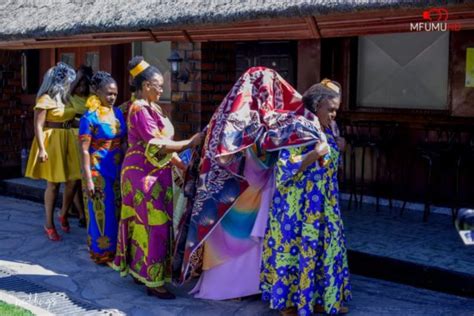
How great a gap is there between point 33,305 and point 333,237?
2.42 meters

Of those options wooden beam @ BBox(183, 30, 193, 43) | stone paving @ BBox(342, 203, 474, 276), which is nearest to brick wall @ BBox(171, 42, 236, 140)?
wooden beam @ BBox(183, 30, 193, 43)

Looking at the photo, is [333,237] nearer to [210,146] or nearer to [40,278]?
[210,146]

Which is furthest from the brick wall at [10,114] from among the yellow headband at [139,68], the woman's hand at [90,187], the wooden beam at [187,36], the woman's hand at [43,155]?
the yellow headband at [139,68]

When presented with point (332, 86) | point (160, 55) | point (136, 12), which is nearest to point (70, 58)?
point (160, 55)

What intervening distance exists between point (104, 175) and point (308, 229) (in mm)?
2348

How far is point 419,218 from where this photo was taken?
Result: 802 cm

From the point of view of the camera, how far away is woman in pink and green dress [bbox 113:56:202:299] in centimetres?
571

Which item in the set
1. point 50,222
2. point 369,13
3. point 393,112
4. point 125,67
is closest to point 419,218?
point 393,112

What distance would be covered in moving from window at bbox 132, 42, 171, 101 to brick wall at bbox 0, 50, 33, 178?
6.69 ft

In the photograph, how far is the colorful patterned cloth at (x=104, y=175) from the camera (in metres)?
6.53

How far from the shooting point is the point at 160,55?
10.7 metres

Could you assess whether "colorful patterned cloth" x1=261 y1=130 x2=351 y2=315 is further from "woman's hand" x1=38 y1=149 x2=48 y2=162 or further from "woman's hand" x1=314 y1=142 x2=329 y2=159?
"woman's hand" x1=38 y1=149 x2=48 y2=162

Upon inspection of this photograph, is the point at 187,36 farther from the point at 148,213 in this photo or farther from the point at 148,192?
the point at 148,213

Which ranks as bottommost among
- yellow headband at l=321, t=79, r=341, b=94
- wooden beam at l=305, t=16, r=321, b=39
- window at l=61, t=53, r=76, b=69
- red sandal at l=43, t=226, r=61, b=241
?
red sandal at l=43, t=226, r=61, b=241
